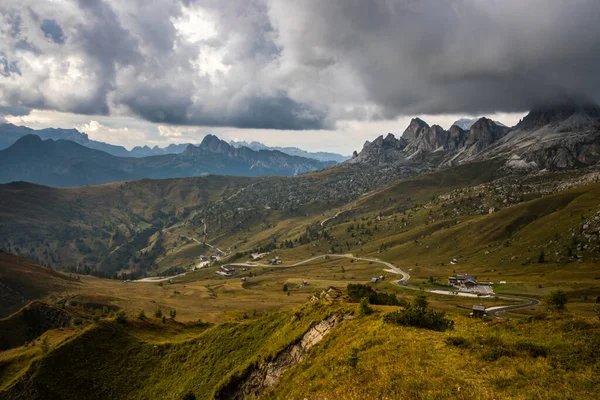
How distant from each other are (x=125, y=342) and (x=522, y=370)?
287 feet

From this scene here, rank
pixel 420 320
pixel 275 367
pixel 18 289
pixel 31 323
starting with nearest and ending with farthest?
1. pixel 420 320
2. pixel 275 367
3. pixel 31 323
4. pixel 18 289

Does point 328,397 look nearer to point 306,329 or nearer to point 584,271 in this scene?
point 306,329

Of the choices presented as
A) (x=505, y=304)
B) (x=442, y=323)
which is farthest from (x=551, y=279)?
(x=442, y=323)

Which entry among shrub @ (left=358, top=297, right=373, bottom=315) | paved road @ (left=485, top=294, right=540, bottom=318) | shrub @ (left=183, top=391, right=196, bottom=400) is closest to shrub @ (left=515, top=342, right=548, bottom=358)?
shrub @ (left=358, top=297, right=373, bottom=315)

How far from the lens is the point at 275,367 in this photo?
53250mm

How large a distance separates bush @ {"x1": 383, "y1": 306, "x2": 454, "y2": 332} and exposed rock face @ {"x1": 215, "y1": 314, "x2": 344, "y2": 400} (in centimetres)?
1165

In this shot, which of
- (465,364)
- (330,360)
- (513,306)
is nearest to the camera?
(465,364)

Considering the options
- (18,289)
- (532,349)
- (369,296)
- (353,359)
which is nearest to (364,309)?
(353,359)

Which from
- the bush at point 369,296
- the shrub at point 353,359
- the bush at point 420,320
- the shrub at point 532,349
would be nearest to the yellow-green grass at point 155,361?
the bush at point 420,320

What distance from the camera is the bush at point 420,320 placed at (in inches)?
1655

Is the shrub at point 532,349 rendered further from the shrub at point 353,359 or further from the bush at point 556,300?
the bush at point 556,300

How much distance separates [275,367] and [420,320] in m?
25.2

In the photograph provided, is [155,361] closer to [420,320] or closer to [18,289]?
[420,320]

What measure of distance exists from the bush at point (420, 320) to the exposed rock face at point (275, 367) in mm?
11653
